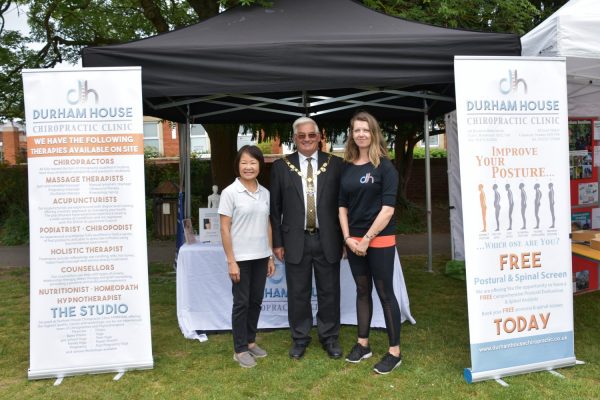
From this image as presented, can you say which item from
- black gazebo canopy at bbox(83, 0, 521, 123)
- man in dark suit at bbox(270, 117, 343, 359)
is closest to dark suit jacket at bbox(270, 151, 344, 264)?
man in dark suit at bbox(270, 117, 343, 359)

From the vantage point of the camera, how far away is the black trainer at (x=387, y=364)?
3.17 metres

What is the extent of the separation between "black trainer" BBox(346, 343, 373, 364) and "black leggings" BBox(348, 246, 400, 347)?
0.14 metres

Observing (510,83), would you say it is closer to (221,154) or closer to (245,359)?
(245,359)

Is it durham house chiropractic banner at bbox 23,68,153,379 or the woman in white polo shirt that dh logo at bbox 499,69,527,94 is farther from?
durham house chiropractic banner at bbox 23,68,153,379

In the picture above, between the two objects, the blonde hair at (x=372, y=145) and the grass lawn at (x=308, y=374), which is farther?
the blonde hair at (x=372, y=145)

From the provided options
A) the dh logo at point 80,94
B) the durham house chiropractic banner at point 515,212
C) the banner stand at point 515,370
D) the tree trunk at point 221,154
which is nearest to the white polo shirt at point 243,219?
the dh logo at point 80,94

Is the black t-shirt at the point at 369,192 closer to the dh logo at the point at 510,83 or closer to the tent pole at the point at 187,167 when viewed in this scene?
the dh logo at the point at 510,83

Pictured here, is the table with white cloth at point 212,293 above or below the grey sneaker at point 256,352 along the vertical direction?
above

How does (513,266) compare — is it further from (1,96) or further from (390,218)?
(1,96)

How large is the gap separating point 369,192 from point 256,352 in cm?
139

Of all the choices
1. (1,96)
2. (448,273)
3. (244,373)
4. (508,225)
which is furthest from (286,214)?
(1,96)

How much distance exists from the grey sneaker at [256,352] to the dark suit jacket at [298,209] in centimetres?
68

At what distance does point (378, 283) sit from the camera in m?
3.15

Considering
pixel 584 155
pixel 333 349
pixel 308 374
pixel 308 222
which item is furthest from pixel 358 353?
pixel 584 155
